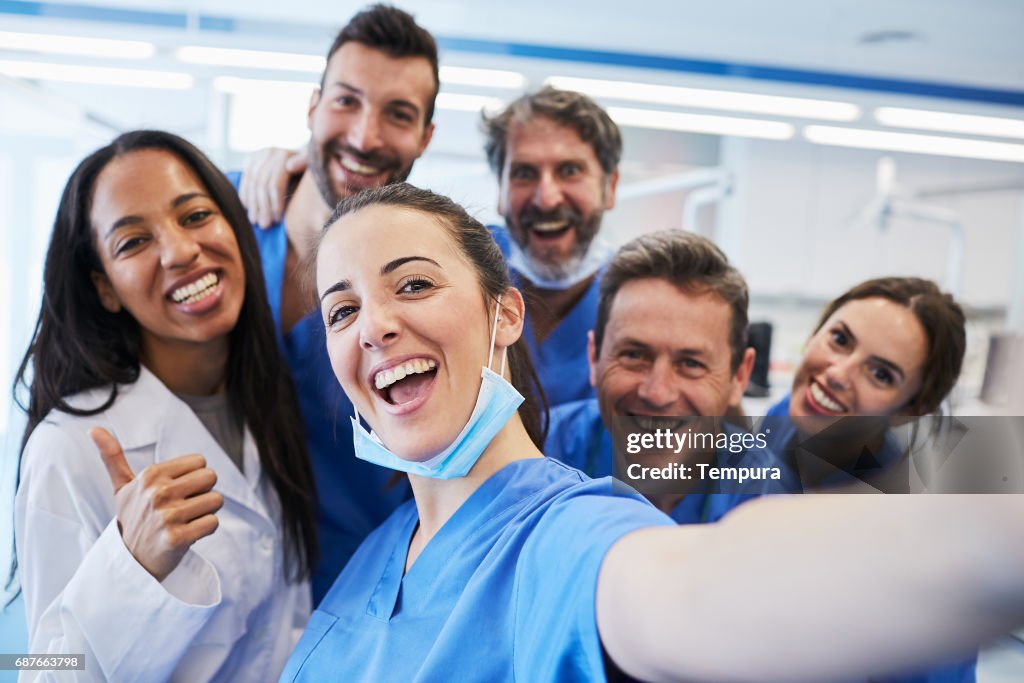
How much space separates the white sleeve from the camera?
119 cm

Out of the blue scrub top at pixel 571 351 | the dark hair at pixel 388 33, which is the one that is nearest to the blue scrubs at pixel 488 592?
the blue scrub top at pixel 571 351

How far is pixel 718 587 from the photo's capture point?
56 cm

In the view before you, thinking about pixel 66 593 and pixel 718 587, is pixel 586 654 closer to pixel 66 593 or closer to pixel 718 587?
pixel 718 587

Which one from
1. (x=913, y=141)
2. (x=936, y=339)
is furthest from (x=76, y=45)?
(x=913, y=141)

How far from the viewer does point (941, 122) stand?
3.90m

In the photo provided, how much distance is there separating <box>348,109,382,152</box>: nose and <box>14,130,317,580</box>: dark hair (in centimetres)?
34

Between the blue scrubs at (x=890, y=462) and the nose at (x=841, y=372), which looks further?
the nose at (x=841, y=372)

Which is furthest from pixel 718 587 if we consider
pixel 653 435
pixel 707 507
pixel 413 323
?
pixel 707 507

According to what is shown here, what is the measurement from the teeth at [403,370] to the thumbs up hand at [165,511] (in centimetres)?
36

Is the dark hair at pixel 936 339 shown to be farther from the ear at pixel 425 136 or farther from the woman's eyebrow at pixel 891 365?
the ear at pixel 425 136

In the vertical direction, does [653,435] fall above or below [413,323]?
below

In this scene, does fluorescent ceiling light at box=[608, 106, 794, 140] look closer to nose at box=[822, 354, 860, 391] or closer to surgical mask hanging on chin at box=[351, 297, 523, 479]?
nose at box=[822, 354, 860, 391]

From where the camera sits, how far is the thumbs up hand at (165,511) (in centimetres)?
118

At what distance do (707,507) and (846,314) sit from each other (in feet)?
2.25
